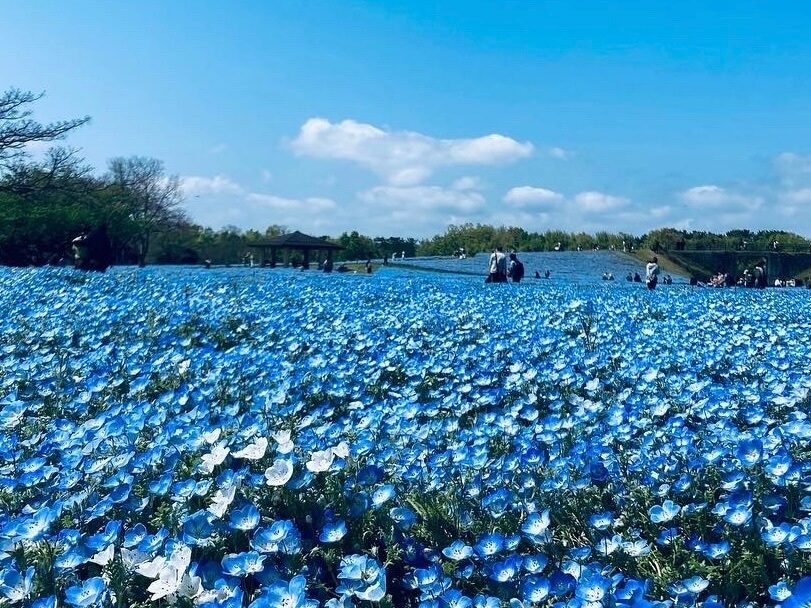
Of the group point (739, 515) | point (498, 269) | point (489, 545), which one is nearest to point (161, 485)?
point (489, 545)

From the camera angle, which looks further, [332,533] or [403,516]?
[403,516]

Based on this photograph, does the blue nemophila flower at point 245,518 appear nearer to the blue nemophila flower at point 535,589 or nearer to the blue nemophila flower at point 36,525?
the blue nemophila flower at point 36,525

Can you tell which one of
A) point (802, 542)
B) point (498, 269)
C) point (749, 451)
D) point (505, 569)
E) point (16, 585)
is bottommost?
point (16, 585)

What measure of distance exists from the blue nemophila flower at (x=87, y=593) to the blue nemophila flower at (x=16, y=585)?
6.0 inches

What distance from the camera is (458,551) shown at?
93.0 inches

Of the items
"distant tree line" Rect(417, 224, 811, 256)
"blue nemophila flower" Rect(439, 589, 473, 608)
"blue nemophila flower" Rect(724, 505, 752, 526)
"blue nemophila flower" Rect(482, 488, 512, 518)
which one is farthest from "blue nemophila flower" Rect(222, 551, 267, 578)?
"distant tree line" Rect(417, 224, 811, 256)

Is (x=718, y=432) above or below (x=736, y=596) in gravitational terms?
above

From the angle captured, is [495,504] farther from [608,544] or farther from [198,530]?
[198,530]

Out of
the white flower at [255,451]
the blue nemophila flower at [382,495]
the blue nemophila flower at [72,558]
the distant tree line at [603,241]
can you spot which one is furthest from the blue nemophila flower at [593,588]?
the distant tree line at [603,241]

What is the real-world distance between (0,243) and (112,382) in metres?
21.6

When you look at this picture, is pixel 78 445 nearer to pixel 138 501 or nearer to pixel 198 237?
pixel 138 501

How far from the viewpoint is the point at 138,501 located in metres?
2.68

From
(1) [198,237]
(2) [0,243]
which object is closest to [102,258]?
(2) [0,243]

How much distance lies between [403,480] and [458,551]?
26.1 inches
